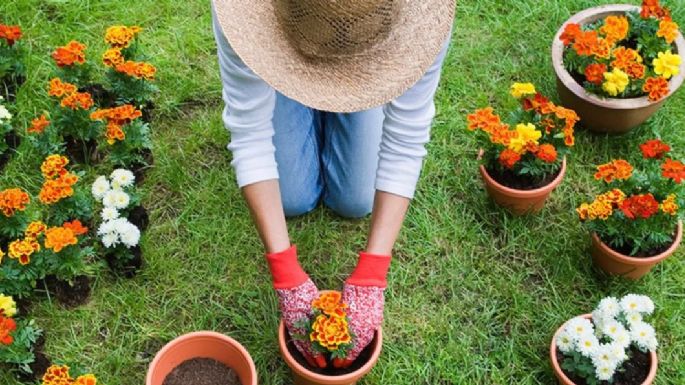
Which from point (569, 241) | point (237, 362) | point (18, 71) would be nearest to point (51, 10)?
point (18, 71)

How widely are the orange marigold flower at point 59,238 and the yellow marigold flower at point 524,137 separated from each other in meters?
1.37

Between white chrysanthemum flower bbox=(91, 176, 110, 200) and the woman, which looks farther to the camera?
white chrysanthemum flower bbox=(91, 176, 110, 200)

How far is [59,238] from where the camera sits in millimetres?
2262

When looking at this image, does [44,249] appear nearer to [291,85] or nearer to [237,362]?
[237,362]

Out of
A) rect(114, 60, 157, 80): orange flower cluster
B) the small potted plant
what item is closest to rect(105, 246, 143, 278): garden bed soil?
rect(114, 60, 157, 80): orange flower cluster

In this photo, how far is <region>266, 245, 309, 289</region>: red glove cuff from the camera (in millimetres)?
2102

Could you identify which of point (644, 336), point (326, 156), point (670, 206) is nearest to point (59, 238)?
point (326, 156)

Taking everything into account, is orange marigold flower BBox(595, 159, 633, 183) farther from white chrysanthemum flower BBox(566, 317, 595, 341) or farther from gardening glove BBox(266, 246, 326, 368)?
gardening glove BBox(266, 246, 326, 368)

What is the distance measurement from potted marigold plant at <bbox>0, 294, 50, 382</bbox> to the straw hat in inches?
40.7

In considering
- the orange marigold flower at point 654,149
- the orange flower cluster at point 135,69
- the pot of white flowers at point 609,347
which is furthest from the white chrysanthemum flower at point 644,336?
the orange flower cluster at point 135,69

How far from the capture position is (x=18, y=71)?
9.85 ft

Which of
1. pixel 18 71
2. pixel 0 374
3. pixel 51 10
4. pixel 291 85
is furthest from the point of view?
pixel 51 10

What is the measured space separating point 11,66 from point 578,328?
2.19 m

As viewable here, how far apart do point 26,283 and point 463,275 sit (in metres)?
1.36
